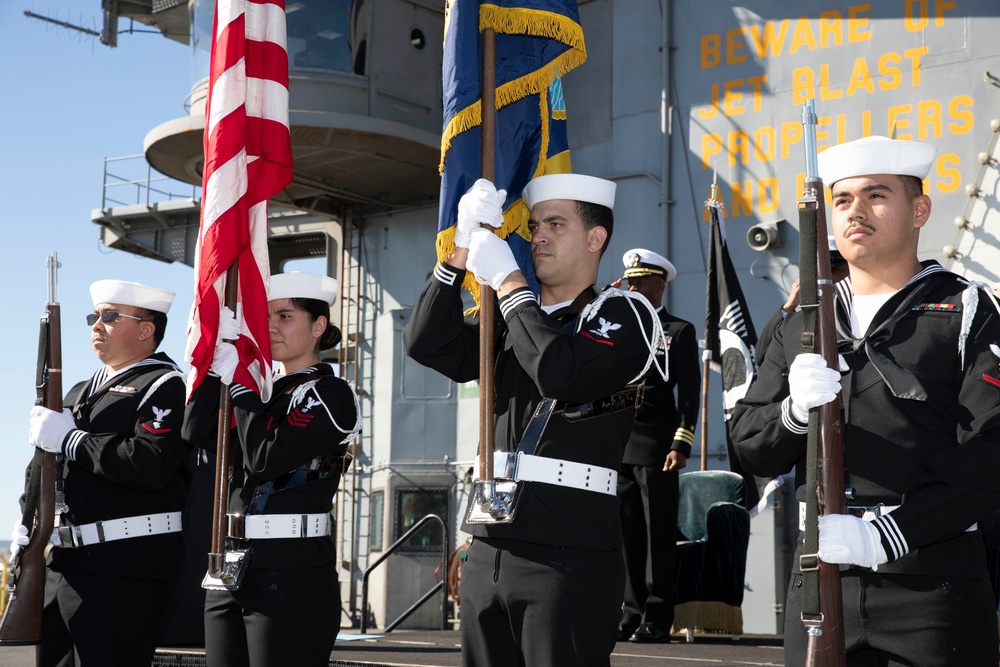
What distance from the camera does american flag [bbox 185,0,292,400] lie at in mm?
4508

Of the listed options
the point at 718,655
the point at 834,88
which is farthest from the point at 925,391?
the point at 834,88

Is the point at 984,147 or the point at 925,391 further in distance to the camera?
the point at 984,147

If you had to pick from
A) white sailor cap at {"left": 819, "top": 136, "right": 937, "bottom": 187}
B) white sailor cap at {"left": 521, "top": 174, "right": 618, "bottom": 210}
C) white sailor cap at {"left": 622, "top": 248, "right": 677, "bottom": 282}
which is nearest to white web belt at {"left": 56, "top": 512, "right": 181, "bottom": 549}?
white sailor cap at {"left": 521, "top": 174, "right": 618, "bottom": 210}

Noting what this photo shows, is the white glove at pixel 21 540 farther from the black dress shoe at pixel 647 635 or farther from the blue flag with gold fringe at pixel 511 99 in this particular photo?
the black dress shoe at pixel 647 635

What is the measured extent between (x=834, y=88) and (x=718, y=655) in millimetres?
7397

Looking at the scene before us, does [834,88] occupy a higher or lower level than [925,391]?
higher

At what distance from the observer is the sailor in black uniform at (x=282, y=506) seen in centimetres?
373

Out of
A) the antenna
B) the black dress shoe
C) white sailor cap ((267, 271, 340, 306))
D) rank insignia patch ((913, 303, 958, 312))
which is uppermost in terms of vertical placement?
the antenna

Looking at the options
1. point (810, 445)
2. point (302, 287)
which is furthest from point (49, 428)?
point (810, 445)

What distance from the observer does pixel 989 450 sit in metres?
2.56

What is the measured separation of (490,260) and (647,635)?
3880 millimetres

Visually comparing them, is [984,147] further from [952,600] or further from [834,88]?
[952,600]

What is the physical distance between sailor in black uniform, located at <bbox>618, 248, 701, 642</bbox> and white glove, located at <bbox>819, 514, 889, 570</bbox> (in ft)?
12.8

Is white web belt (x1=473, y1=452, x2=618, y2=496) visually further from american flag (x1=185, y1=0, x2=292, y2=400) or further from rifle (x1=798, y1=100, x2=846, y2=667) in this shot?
american flag (x1=185, y1=0, x2=292, y2=400)
